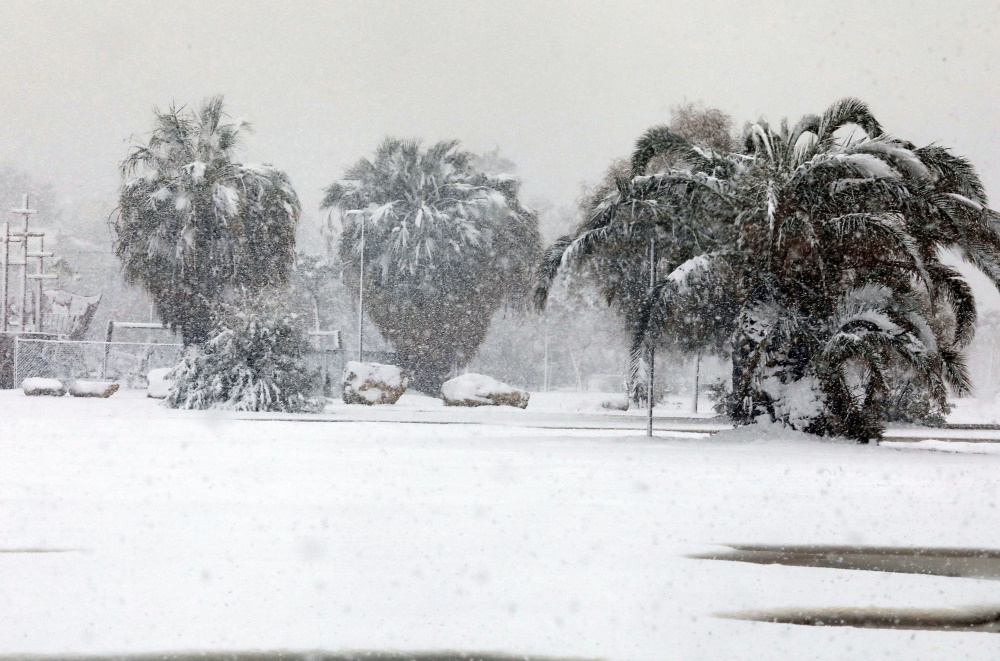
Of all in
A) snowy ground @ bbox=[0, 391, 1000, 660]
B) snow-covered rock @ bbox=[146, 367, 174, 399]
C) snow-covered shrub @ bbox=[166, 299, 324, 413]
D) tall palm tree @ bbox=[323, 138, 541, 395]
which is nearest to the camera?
snowy ground @ bbox=[0, 391, 1000, 660]

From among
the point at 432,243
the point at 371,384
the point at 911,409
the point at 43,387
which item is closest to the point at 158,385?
the point at 43,387

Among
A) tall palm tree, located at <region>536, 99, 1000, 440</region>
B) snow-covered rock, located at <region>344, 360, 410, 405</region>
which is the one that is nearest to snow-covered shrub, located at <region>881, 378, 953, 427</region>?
tall palm tree, located at <region>536, 99, 1000, 440</region>

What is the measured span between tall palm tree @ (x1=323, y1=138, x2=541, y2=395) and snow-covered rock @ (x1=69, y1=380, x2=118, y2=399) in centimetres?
1072

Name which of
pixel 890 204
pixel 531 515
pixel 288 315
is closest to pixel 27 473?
pixel 531 515

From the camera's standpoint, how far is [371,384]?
3553 centimetres

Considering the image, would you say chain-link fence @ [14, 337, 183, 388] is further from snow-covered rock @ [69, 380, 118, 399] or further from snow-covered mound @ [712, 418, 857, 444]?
snow-covered mound @ [712, 418, 857, 444]

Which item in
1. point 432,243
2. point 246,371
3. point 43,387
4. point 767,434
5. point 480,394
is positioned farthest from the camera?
point 432,243

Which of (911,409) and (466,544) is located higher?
(911,409)

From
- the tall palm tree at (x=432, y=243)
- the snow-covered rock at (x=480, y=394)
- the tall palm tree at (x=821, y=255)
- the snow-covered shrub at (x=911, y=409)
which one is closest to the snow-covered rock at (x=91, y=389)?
the tall palm tree at (x=432, y=243)

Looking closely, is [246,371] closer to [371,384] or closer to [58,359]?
[371,384]

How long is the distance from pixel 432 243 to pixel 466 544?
109 ft

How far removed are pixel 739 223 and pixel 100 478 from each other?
1174cm

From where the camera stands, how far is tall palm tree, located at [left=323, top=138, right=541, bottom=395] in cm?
4169

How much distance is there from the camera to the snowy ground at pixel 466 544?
5.97 m
